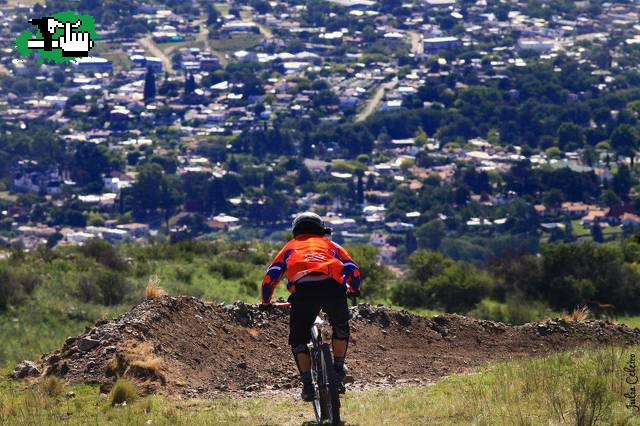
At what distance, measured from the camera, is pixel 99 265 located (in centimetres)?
2416

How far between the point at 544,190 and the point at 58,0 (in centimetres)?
6006

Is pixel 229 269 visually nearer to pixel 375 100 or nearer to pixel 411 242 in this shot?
pixel 411 242

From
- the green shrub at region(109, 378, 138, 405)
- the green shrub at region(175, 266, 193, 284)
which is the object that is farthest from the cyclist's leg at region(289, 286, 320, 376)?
the green shrub at region(175, 266, 193, 284)

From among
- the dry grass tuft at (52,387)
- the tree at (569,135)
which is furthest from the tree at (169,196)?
the dry grass tuft at (52,387)

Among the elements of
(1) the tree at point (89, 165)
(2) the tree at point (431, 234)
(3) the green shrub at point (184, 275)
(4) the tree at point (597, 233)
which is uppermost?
(3) the green shrub at point (184, 275)

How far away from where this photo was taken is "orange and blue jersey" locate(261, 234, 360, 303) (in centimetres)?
985

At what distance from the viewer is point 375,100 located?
93062 millimetres

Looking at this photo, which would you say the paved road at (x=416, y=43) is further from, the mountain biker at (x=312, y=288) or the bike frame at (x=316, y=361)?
the bike frame at (x=316, y=361)

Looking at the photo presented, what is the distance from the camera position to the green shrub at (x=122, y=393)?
1106 centimetres

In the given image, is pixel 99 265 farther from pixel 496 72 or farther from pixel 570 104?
pixel 496 72

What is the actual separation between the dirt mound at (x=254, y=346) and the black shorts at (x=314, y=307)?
184cm

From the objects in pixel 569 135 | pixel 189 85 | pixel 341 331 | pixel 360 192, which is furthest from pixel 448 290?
pixel 189 85

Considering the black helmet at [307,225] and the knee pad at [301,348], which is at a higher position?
the black helmet at [307,225]

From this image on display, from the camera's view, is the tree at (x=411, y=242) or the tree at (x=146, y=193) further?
the tree at (x=146, y=193)
